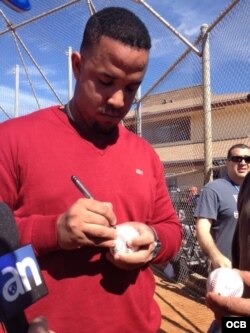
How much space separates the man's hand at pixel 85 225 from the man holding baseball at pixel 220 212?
9.27ft

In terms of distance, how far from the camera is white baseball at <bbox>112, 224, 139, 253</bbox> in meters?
1.54

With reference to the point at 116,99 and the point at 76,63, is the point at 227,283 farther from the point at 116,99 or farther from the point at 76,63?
the point at 76,63

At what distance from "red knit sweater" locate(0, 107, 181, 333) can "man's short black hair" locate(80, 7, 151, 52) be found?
347 millimetres

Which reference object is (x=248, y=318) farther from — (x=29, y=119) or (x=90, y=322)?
(x=29, y=119)

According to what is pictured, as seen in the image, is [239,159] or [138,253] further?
[239,159]

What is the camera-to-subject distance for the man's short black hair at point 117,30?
1.66m

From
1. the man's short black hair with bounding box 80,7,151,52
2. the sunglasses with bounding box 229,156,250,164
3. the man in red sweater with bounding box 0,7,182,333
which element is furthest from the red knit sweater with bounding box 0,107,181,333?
the sunglasses with bounding box 229,156,250,164

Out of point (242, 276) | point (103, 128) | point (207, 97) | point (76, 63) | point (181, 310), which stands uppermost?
point (207, 97)

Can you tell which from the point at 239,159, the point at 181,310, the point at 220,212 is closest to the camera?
the point at 220,212

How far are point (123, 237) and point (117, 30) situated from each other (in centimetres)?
78

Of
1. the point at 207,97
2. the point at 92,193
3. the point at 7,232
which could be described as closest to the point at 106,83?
the point at 92,193

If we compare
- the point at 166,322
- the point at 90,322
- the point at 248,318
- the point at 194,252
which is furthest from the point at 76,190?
the point at 194,252

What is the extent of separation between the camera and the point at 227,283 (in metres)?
1.94

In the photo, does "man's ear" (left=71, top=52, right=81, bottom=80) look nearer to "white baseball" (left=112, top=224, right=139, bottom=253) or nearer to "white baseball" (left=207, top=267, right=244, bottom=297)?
"white baseball" (left=112, top=224, right=139, bottom=253)
